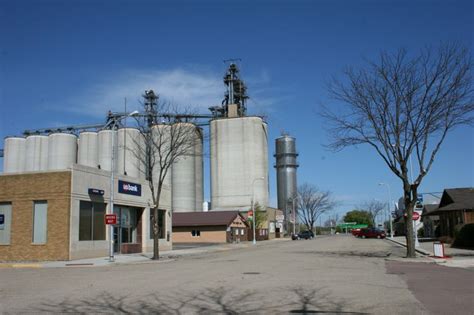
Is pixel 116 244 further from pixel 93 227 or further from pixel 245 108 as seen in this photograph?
pixel 245 108

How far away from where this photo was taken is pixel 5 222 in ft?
102

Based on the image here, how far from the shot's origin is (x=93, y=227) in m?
33.1

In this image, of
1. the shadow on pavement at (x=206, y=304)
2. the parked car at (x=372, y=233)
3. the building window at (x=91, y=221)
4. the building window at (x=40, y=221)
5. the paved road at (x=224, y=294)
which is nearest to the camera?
the shadow on pavement at (x=206, y=304)

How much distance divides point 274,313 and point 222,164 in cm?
7460

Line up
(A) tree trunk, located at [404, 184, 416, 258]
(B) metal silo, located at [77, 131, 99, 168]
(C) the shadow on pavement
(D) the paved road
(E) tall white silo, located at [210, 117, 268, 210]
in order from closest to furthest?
(C) the shadow on pavement, (D) the paved road, (A) tree trunk, located at [404, 184, 416, 258], (B) metal silo, located at [77, 131, 99, 168], (E) tall white silo, located at [210, 117, 268, 210]

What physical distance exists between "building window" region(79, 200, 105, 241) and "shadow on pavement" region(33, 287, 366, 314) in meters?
19.4

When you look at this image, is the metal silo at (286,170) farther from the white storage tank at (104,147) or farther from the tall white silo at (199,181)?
the white storage tank at (104,147)

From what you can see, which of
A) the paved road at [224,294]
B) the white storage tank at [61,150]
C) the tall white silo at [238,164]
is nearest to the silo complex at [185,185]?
the tall white silo at [238,164]

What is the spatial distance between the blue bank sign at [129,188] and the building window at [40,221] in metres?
6.95

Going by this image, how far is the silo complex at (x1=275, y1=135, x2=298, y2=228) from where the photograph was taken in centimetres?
10844

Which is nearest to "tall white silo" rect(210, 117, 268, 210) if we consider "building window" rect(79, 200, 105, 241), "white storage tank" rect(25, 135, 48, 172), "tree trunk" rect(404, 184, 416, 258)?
"white storage tank" rect(25, 135, 48, 172)

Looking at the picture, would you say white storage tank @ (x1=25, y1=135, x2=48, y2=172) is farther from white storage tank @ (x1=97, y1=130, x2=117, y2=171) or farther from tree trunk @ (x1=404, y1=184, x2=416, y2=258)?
tree trunk @ (x1=404, y1=184, x2=416, y2=258)

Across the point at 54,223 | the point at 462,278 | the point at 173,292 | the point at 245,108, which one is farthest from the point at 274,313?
the point at 245,108

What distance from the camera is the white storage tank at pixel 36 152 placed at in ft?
270
